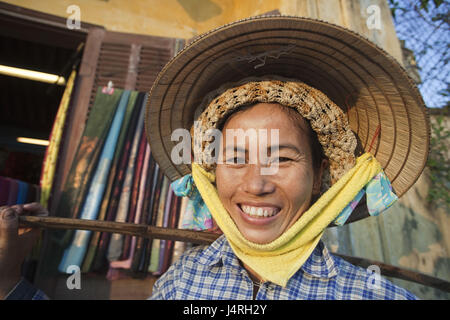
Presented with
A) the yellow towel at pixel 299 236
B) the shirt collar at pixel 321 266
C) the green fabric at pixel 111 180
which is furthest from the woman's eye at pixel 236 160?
the green fabric at pixel 111 180

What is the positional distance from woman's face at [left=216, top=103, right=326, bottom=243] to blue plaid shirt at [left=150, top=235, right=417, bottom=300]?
249 millimetres

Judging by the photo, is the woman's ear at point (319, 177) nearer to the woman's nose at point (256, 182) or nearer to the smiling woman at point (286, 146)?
the smiling woman at point (286, 146)

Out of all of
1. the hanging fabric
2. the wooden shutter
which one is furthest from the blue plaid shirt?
the wooden shutter

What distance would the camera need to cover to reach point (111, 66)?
324 centimetres

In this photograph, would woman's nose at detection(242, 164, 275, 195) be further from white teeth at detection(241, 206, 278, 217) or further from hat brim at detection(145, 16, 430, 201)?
hat brim at detection(145, 16, 430, 201)

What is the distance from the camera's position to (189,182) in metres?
1.63

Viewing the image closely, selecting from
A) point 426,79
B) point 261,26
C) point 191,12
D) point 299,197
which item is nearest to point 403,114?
point 299,197

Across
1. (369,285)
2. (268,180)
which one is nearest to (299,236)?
(268,180)

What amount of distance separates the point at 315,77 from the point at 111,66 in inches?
101

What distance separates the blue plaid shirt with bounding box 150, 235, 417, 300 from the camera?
128cm

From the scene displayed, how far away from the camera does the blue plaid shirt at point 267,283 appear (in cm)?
128

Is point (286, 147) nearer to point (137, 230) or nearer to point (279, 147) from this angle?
point (279, 147)

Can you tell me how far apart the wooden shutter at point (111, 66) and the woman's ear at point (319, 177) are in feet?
7.85

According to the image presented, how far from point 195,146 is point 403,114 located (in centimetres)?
107
